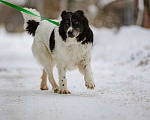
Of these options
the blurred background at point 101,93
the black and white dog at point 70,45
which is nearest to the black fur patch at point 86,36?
the black and white dog at point 70,45

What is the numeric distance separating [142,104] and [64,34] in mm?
1645

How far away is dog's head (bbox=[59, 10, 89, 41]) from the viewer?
5.05 metres

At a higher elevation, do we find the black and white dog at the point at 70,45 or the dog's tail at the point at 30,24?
the dog's tail at the point at 30,24

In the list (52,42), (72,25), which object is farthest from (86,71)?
(72,25)

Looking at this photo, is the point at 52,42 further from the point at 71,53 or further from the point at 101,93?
the point at 101,93

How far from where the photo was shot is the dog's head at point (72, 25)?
16.6 feet

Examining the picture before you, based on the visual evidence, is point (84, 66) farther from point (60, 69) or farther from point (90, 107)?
point (90, 107)

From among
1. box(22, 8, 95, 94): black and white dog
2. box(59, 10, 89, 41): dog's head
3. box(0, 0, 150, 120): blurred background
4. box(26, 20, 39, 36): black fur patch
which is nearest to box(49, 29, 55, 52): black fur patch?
box(22, 8, 95, 94): black and white dog

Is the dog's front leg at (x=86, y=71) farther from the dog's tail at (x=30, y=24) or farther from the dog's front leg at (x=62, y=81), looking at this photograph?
the dog's tail at (x=30, y=24)

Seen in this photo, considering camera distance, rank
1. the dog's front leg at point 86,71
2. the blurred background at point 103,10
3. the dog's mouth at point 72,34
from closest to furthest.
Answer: the dog's mouth at point 72,34
the dog's front leg at point 86,71
the blurred background at point 103,10

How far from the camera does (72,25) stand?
5117 millimetres

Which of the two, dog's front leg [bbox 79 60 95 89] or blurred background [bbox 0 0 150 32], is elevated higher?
blurred background [bbox 0 0 150 32]

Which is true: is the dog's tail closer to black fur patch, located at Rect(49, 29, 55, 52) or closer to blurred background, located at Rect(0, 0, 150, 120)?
black fur patch, located at Rect(49, 29, 55, 52)

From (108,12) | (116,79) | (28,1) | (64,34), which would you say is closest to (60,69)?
(64,34)
